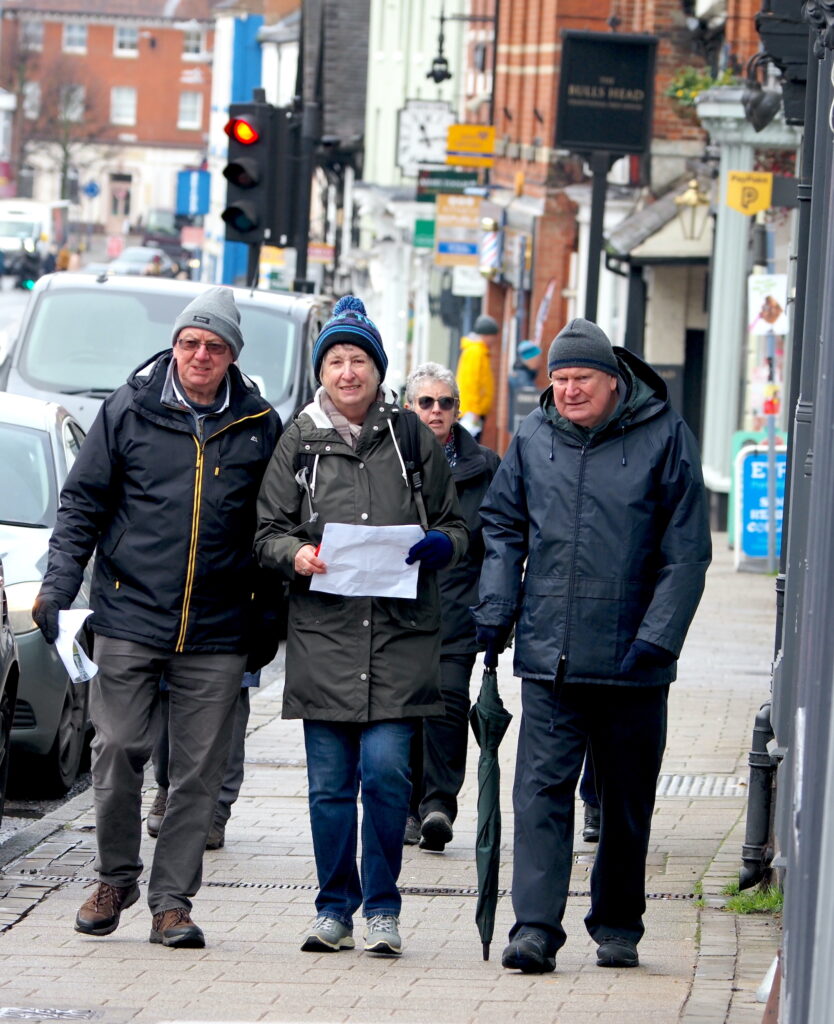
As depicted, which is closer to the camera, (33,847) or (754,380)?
(33,847)

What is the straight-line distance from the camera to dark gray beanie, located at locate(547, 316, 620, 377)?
6.52 meters

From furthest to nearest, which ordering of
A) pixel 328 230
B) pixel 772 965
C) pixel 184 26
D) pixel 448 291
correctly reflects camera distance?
pixel 184 26 → pixel 328 230 → pixel 448 291 → pixel 772 965

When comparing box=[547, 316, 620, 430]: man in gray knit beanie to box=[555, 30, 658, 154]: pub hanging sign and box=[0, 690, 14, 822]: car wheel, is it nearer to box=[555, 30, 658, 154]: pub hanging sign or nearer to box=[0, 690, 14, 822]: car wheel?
box=[0, 690, 14, 822]: car wheel

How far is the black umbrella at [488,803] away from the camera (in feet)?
21.6

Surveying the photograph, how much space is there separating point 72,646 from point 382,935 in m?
1.25

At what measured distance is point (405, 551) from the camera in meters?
6.66

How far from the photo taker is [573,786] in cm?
655

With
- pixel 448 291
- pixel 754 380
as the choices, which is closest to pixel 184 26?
pixel 448 291

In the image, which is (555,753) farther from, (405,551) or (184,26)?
(184,26)

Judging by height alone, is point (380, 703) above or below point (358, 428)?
below

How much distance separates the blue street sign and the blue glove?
210ft

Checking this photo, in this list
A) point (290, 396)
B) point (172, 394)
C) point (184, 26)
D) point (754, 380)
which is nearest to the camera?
point (172, 394)

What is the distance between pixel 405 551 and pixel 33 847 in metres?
2.53

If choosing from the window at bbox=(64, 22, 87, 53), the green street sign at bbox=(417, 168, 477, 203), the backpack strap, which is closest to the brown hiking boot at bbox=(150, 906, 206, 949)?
the backpack strap
